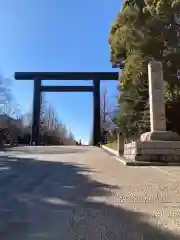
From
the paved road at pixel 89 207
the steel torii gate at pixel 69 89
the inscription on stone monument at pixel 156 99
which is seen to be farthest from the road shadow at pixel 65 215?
the steel torii gate at pixel 69 89

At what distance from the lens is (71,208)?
513cm

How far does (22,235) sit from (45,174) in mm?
5018

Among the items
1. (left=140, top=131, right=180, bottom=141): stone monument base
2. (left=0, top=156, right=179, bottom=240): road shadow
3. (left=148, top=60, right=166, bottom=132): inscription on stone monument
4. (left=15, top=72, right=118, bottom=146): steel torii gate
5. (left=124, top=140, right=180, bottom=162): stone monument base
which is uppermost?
(left=15, top=72, right=118, bottom=146): steel torii gate

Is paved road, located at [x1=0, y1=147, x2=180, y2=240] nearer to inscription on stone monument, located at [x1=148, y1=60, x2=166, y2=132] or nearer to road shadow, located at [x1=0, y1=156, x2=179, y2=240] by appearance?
road shadow, located at [x1=0, y1=156, x2=179, y2=240]

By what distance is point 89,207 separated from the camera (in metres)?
5.20

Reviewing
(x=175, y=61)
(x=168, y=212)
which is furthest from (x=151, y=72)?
(x=168, y=212)

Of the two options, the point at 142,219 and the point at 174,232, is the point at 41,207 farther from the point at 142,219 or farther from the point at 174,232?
the point at 174,232

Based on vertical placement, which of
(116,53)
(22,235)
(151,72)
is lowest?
(22,235)

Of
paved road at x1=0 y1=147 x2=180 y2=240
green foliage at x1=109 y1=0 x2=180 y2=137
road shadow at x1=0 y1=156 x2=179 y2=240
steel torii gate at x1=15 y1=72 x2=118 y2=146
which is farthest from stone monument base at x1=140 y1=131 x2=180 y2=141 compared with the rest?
steel torii gate at x1=15 y1=72 x2=118 y2=146

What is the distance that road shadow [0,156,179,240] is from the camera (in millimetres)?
3906

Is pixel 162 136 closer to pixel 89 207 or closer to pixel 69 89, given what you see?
pixel 89 207

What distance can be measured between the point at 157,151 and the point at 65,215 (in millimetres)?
8089

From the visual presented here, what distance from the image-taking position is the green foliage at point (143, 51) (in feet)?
50.9

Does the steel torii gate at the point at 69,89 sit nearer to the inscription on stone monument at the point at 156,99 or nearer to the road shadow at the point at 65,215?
the inscription on stone monument at the point at 156,99
